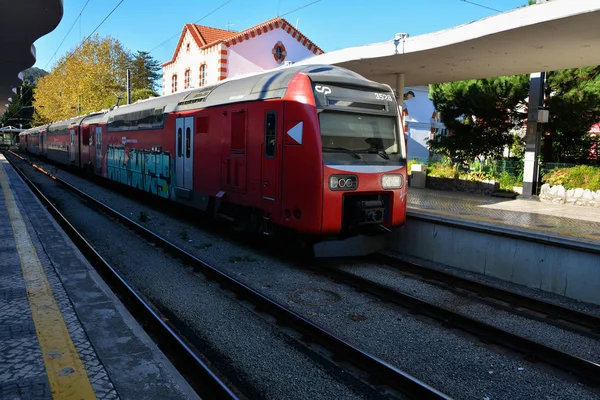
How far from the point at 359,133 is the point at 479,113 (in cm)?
979

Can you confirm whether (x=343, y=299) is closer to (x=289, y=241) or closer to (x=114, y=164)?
(x=289, y=241)

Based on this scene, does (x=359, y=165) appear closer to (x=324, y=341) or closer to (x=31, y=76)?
(x=324, y=341)

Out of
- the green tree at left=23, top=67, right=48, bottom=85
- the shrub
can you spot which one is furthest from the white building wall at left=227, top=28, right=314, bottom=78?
the green tree at left=23, top=67, right=48, bottom=85

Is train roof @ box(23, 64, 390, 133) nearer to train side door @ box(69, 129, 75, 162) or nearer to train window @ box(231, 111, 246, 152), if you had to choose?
train window @ box(231, 111, 246, 152)

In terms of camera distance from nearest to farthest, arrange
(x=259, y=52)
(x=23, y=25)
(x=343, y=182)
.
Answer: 1. (x=343, y=182)
2. (x=23, y=25)
3. (x=259, y=52)

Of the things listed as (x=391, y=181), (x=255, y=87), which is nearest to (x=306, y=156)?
(x=391, y=181)

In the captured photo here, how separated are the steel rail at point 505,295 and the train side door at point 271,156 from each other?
2.61 meters

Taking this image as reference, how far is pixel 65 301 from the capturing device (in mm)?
5367

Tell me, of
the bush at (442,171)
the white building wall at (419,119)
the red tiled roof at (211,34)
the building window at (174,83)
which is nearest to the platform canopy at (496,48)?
the bush at (442,171)

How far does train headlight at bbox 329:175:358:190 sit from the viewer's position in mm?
7543

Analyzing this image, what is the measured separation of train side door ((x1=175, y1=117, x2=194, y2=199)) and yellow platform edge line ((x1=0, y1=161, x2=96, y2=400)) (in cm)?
462

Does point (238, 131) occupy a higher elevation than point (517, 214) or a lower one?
higher

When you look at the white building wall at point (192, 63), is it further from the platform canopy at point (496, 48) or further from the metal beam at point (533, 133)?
the metal beam at point (533, 133)

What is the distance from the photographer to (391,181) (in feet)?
27.4
